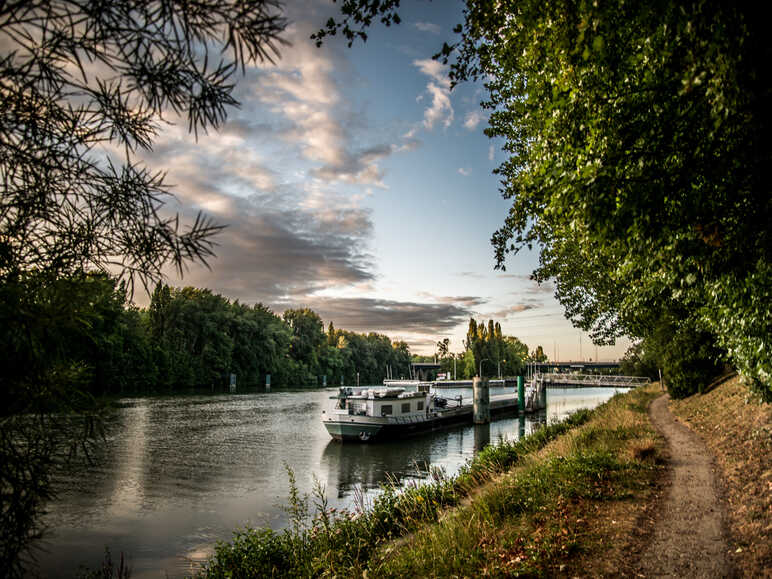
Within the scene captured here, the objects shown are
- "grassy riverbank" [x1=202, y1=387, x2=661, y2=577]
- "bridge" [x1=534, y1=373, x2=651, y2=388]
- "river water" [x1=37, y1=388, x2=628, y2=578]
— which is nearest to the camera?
"grassy riverbank" [x1=202, y1=387, x2=661, y2=577]

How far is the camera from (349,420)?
106 feet

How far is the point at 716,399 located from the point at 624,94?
800 inches

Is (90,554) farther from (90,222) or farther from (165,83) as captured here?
(165,83)

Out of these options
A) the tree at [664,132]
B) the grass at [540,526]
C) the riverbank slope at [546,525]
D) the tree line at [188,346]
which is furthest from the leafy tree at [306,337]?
the tree at [664,132]

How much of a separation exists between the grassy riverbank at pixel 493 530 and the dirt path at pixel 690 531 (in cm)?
35

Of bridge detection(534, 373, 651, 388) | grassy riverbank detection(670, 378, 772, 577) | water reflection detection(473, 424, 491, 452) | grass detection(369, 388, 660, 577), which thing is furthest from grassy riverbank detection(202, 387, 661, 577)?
bridge detection(534, 373, 651, 388)

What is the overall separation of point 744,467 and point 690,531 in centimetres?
417

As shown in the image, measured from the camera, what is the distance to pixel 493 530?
23.0 ft

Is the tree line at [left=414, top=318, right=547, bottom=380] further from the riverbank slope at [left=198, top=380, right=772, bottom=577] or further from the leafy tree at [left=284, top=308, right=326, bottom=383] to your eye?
the riverbank slope at [left=198, top=380, right=772, bottom=577]

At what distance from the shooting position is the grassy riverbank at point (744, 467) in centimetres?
571

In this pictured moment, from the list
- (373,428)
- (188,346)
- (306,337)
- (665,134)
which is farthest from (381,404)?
(306,337)

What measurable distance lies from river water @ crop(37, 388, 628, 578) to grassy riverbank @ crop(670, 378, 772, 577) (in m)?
7.15

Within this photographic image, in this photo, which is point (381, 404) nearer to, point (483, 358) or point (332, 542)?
point (332, 542)

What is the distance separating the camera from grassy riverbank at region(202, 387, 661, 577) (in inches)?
232
